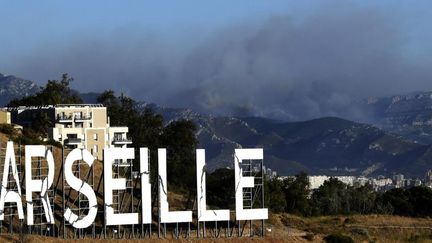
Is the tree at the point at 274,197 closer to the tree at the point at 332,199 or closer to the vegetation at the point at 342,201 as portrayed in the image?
the vegetation at the point at 342,201

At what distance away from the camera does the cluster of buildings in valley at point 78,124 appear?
446ft

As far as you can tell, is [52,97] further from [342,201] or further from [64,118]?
[342,201]

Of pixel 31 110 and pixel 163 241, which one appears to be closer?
pixel 163 241

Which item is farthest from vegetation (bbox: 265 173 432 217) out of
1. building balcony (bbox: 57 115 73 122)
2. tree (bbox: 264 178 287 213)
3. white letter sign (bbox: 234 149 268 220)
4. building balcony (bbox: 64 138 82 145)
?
white letter sign (bbox: 234 149 268 220)

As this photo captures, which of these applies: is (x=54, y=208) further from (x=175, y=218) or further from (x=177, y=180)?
(x=177, y=180)

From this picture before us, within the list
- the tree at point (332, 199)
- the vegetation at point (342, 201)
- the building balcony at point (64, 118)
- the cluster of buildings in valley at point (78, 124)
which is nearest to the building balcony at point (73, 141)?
the cluster of buildings in valley at point (78, 124)

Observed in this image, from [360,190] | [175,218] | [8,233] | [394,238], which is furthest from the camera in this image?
[360,190]

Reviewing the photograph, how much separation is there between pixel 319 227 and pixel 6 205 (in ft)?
105

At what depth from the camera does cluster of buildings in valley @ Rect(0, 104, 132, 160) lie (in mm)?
135875

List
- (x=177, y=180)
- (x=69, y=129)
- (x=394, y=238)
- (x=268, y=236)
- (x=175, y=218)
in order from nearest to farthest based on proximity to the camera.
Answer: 1. (x=175, y=218)
2. (x=268, y=236)
3. (x=394, y=238)
4. (x=177, y=180)
5. (x=69, y=129)

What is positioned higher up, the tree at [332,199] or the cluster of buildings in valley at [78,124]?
the cluster of buildings in valley at [78,124]

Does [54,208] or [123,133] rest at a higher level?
[123,133]

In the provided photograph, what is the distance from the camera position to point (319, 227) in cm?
9344

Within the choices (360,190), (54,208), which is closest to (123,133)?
(360,190)
